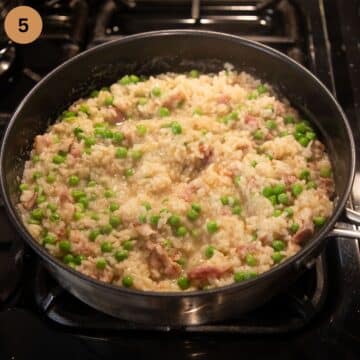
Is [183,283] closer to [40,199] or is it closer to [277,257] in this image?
[277,257]

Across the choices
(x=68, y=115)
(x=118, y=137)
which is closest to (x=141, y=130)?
(x=118, y=137)

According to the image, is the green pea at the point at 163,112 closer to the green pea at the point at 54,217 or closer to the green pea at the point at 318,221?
the green pea at the point at 54,217

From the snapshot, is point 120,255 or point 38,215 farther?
point 38,215

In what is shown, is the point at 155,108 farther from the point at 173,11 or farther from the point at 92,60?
the point at 173,11

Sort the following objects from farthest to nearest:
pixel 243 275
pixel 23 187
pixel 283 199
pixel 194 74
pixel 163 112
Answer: pixel 194 74, pixel 163 112, pixel 23 187, pixel 283 199, pixel 243 275

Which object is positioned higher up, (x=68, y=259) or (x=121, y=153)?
(x=121, y=153)

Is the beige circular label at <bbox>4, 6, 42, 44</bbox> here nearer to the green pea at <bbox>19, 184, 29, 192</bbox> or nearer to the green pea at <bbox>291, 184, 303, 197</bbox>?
the green pea at <bbox>19, 184, 29, 192</bbox>

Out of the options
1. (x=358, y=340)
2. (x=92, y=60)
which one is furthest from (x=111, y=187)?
(x=358, y=340)
